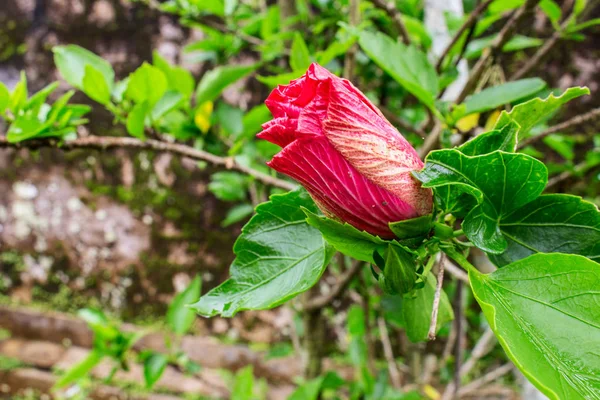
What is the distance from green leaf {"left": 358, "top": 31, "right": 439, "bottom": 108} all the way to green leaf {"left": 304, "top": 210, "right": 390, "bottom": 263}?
0.22 metres

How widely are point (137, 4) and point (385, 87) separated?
1.12 metres

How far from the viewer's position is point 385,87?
0.99m

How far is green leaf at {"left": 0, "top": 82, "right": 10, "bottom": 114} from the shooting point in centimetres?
53

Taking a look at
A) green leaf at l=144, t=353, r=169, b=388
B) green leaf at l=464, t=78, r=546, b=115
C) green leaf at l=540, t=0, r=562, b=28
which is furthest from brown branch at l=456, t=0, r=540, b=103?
green leaf at l=144, t=353, r=169, b=388

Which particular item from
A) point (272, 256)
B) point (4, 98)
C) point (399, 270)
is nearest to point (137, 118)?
point (4, 98)

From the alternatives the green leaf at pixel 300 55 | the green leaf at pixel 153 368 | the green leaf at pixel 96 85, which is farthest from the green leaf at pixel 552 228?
the green leaf at pixel 153 368

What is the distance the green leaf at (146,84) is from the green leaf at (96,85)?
28mm

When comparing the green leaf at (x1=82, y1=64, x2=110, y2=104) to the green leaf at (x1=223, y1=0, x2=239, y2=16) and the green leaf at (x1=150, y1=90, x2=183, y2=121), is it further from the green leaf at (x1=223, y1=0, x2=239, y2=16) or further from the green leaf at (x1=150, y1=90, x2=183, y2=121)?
the green leaf at (x1=223, y1=0, x2=239, y2=16)

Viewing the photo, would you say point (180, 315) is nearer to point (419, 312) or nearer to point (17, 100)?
point (17, 100)

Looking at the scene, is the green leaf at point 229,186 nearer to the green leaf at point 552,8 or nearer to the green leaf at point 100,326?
the green leaf at point 100,326

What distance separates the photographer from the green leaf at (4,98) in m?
0.53

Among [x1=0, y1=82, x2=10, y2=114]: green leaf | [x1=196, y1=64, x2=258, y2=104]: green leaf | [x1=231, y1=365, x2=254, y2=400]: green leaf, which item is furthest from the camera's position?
[x1=231, y1=365, x2=254, y2=400]: green leaf

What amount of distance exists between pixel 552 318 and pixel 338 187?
15 centimetres

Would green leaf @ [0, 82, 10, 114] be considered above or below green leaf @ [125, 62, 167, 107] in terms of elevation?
above
